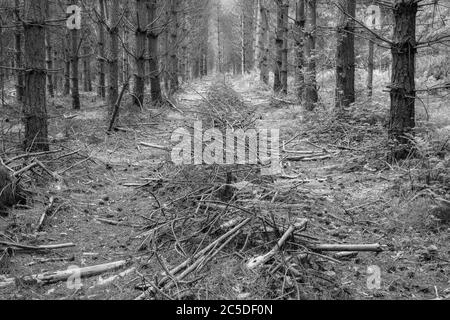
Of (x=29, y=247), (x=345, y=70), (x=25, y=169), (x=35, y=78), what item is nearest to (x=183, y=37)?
(x=345, y=70)

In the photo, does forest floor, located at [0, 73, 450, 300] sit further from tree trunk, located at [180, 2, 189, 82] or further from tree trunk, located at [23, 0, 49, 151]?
tree trunk, located at [180, 2, 189, 82]

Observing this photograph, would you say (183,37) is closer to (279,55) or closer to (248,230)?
(279,55)

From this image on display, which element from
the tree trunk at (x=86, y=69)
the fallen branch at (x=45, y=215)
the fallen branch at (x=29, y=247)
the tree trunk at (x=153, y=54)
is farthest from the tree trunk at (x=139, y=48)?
the tree trunk at (x=86, y=69)

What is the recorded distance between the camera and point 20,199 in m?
5.35

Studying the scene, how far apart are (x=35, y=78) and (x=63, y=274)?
14.0 ft

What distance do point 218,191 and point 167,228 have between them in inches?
35.9

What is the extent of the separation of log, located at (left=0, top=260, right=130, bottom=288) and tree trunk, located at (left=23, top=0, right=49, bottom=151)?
12.1ft

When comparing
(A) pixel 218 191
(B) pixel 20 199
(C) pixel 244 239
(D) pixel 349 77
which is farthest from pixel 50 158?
(D) pixel 349 77

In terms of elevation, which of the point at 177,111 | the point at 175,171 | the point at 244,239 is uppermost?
the point at 177,111

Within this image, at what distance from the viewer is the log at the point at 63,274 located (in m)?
3.63

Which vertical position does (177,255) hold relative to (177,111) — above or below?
below

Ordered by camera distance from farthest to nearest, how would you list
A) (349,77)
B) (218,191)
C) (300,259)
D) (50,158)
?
(349,77) < (50,158) < (218,191) < (300,259)

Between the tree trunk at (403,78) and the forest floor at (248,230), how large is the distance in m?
0.38

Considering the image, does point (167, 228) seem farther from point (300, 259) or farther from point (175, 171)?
point (175, 171)
